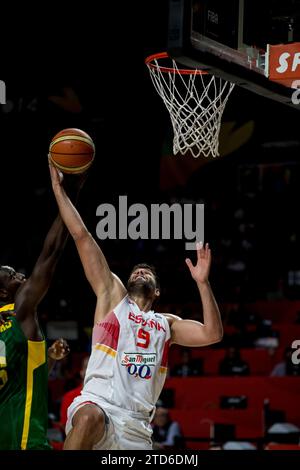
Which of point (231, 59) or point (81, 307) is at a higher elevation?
point (231, 59)

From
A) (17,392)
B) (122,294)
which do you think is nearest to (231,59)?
(122,294)

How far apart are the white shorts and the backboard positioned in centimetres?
204

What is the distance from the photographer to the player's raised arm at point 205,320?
17.7ft

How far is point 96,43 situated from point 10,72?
5.56ft

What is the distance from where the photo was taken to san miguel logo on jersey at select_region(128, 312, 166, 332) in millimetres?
5395

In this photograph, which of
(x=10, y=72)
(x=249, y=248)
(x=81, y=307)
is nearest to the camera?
(x=10, y=72)

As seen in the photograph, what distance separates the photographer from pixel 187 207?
14734 mm

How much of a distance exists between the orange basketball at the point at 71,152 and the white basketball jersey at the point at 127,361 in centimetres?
89

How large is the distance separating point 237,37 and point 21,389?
2.73m

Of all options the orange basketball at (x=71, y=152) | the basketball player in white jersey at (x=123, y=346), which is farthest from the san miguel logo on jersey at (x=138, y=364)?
the orange basketball at (x=71, y=152)

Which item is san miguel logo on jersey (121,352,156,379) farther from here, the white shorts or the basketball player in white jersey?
the white shorts

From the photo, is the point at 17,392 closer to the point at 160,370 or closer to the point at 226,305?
the point at 160,370

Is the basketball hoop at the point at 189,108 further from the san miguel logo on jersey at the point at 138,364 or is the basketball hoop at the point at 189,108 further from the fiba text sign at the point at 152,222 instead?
the fiba text sign at the point at 152,222

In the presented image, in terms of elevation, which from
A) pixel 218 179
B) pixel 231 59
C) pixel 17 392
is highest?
pixel 218 179
